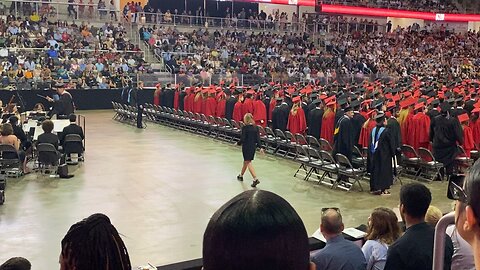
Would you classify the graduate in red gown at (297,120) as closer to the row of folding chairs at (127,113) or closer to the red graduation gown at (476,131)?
the red graduation gown at (476,131)

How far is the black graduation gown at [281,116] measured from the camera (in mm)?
15555

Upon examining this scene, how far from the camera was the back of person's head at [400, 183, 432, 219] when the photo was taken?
156 inches

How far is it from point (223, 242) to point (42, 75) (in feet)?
84.2

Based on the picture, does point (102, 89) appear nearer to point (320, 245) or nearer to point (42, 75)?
point (42, 75)

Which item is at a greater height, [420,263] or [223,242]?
[223,242]

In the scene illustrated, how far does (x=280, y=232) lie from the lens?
1.24 meters

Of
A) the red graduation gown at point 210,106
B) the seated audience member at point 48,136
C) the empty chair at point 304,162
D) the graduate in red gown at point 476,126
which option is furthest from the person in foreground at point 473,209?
the red graduation gown at point 210,106

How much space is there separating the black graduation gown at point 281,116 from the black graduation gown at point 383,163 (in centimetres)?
500

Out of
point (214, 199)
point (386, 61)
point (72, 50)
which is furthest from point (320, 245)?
point (386, 61)

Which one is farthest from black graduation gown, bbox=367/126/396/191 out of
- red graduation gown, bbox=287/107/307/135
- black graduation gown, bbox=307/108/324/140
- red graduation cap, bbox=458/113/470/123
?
red graduation gown, bbox=287/107/307/135

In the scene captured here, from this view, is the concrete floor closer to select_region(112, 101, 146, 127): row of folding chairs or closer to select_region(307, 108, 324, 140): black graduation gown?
select_region(307, 108, 324, 140): black graduation gown

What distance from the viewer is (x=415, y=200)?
13.2 ft

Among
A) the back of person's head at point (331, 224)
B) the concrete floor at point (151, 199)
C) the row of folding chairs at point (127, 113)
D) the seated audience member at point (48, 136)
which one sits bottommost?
the concrete floor at point (151, 199)

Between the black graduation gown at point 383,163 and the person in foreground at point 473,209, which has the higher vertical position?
the person in foreground at point 473,209
